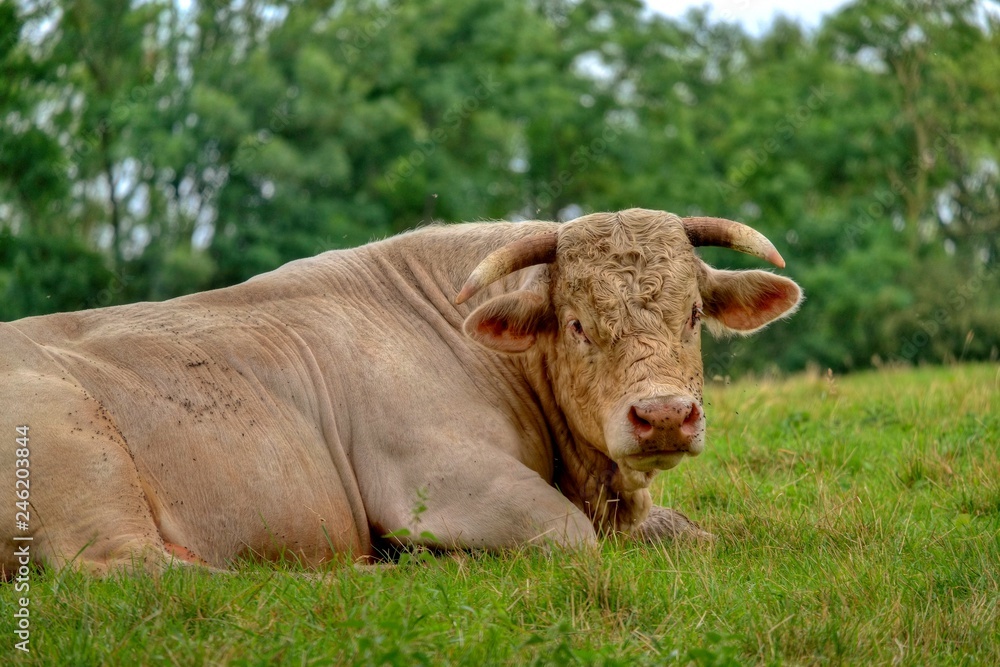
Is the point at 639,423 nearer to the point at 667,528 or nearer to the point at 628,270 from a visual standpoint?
the point at 628,270

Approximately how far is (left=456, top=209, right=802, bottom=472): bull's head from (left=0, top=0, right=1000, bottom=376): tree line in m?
21.8

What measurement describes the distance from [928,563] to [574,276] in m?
2.19

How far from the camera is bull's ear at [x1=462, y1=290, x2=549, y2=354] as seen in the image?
6.04 m

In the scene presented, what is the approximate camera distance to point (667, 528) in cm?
619

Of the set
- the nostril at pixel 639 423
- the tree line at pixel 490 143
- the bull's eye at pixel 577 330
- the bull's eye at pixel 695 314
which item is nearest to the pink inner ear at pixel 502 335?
the bull's eye at pixel 577 330

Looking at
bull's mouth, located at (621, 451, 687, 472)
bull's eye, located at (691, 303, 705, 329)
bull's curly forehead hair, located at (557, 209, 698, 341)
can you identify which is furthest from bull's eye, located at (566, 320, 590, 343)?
bull's mouth, located at (621, 451, 687, 472)

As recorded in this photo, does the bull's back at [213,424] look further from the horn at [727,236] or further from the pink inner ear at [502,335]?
the horn at [727,236]

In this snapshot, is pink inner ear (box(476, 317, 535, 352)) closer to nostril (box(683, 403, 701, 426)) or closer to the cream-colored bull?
the cream-colored bull

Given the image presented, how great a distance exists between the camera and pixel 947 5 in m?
39.3

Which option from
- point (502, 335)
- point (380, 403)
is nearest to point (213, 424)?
point (380, 403)

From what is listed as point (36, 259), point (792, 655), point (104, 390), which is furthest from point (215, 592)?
point (36, 259)

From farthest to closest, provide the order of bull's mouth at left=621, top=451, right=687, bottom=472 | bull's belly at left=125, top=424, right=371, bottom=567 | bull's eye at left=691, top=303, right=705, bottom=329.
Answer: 1. bull's eye at left=691, top=303, right=705, bottom=329
2. bull's belly at left=125, top=424, right=371, bottom=567
3. bull's mouth at left=621, top=451, right=687, bottom=472

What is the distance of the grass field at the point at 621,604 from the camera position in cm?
391

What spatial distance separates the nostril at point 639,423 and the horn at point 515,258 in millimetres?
1068
